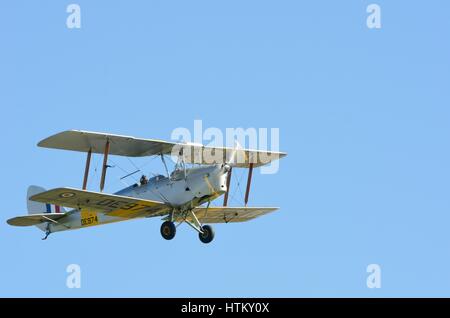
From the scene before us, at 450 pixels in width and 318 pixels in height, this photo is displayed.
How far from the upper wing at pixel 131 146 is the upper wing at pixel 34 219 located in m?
2.08

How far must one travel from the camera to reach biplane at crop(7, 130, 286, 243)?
84.8 feet

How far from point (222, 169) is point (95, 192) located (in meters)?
3.04

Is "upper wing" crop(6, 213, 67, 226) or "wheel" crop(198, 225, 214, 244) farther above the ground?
"upper wing" crop(6, 213, 67, 226)

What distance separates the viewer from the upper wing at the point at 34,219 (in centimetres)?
2728

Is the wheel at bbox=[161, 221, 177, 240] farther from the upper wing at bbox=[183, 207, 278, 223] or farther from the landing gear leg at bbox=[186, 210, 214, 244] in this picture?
the upper wing at bbox=[183, 207, 278, 223]

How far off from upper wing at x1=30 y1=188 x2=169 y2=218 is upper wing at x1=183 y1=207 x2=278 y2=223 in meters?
2.21

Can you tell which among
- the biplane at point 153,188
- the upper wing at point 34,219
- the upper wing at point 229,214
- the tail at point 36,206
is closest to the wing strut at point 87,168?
the biplane at point 153,188

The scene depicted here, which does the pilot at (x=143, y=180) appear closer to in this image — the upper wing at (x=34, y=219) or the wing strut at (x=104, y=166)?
the wing strut at (x=104, y=166)

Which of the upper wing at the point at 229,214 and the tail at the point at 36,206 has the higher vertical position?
the tail at the point at 36,206

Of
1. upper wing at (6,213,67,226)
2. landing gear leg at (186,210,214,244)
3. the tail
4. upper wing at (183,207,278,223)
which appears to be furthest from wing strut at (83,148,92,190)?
the tail

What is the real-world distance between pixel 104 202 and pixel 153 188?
1475 millimetres

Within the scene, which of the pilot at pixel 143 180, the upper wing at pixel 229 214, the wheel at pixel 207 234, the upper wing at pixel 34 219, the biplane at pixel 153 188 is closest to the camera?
the biplane at pixel 153 188

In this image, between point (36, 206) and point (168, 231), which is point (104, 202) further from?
point (36, 206)
